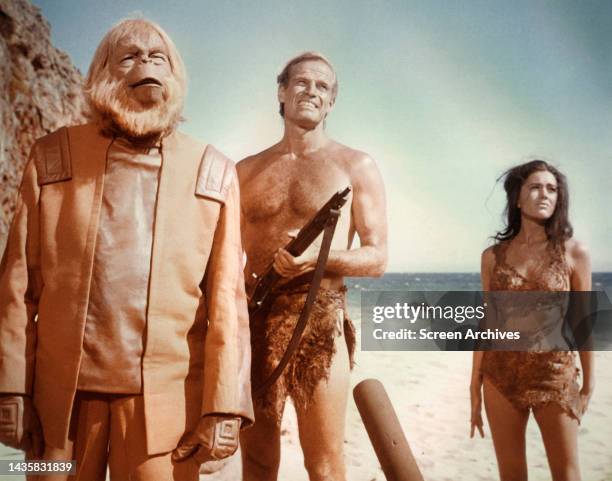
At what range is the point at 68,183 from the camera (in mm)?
1979

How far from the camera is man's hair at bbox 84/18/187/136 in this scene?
2.03 meters

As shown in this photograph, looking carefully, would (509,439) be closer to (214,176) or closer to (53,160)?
(214,176)

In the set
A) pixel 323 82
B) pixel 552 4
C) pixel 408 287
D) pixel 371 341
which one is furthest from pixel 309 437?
pixel 552 4

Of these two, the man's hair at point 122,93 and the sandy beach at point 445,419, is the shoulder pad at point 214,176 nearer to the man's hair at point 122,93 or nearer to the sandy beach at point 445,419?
the man's hair at point 122,93

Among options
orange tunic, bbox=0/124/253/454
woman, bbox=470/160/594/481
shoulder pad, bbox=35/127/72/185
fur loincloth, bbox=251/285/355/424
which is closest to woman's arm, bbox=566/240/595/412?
woman, bbox=470/160/594/481

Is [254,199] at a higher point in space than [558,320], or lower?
higher

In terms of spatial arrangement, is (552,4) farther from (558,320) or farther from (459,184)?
(558,320)

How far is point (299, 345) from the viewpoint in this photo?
8.14 ft

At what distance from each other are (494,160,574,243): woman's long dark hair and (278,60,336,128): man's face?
91 centimetres

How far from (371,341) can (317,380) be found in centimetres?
46

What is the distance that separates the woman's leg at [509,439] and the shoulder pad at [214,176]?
60.1 inches

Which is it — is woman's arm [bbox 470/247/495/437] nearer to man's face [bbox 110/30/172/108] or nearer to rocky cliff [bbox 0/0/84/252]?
man's face [bbox 110/30/172/108]

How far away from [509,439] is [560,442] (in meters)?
0.20

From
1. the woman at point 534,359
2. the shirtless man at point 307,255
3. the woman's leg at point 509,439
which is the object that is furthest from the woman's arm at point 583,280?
the shirtless man at point 307,255
